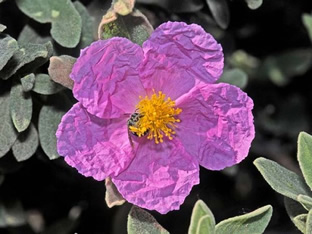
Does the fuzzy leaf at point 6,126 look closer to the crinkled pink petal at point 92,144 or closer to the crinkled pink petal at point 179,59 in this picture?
the crinkled pink petal at point 92,144

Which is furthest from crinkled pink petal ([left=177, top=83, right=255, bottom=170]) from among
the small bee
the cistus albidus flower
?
the small bee

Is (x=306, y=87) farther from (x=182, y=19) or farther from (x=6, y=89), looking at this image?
(x=6, y=89)

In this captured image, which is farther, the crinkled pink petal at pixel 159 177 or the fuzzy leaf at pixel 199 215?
the crinkled pink petal at pixel 159 177

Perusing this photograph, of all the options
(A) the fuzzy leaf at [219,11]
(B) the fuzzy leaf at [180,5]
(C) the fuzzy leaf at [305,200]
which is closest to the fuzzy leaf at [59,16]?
(B) the fuzzy leaf at [180,5]

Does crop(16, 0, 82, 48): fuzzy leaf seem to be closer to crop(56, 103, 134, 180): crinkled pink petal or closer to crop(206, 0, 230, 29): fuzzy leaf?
crop(56, 103, 134, 180): crinkled pink petal

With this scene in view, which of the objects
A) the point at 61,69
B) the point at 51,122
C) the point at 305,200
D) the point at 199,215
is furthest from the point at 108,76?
the point at 305,200

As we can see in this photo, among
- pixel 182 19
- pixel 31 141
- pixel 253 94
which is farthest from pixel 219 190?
pixel 31 141
